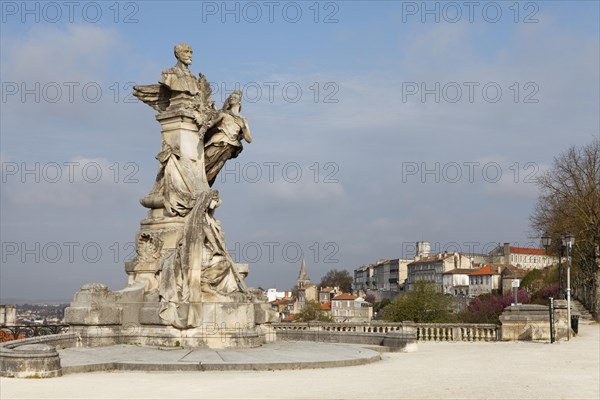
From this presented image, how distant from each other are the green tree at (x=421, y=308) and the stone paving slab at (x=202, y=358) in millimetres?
19757

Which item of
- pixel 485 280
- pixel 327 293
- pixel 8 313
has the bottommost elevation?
pixel 327 293

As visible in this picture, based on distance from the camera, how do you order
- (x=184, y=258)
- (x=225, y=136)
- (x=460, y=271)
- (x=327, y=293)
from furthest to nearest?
(x=460, y=271) → (x=327, y=293) → (x=225, y=136) → (x=184, y=258)

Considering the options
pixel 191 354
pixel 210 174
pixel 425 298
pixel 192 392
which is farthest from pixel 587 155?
pixel 192 392

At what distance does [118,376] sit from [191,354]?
8.71 feet

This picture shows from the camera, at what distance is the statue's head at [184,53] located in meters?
20.9

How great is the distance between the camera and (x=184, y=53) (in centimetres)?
2086

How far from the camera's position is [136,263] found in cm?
1975

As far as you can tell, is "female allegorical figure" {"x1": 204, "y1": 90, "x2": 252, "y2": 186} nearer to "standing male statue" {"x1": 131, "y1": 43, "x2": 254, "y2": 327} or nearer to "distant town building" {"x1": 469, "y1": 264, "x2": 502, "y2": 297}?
"standing male statue" {"x1": 131, "y1": 43, "x2": 254, "y2": 327}

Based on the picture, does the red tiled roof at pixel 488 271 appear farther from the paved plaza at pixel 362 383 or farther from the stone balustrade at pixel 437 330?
the paved plaza at pixel 362 383

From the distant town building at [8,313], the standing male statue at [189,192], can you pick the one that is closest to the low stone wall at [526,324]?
the standing male statue at [189,192]

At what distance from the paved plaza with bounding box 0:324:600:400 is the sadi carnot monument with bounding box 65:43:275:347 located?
320 centimetres

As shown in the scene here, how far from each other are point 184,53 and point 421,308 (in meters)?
22.1

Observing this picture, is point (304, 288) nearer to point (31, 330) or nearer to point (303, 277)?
point (303, 277)

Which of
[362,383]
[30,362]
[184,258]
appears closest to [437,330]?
[184,258]
